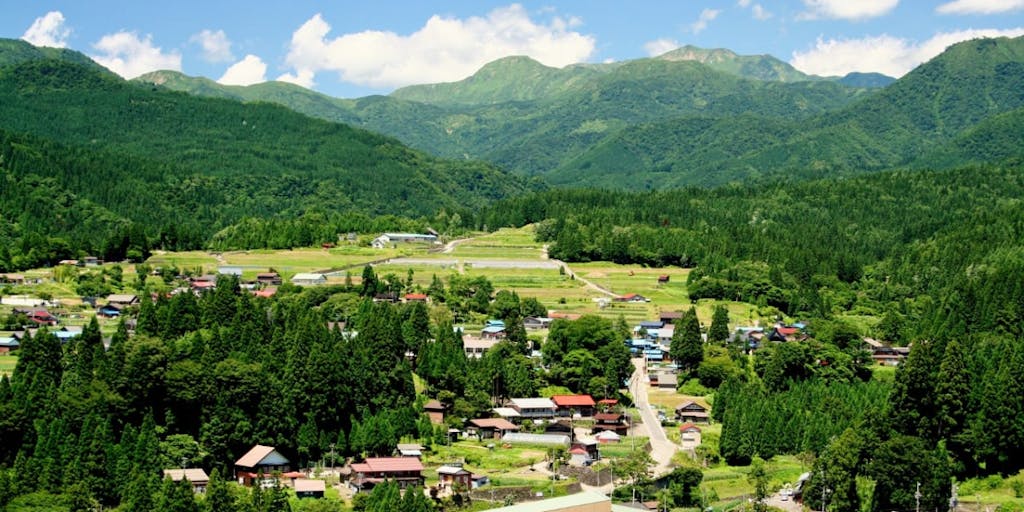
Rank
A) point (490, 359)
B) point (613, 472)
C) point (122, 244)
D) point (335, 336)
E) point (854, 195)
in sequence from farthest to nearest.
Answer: point (854, 195)
point (122, 244)
point (490, 359)
point (335, 336)
point (613, 472)

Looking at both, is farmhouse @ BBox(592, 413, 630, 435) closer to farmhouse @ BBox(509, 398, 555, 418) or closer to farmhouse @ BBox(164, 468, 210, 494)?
farmhouse @ BBox(509, 398, 555, 418)

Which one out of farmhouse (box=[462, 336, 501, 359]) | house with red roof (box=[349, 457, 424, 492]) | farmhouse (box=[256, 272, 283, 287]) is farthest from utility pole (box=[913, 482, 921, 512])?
farmhouse (box=[256, 272, 283, 287])

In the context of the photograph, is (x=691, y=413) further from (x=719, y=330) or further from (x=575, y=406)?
(x=719, y=330)

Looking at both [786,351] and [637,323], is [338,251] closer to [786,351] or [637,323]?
[637,323]

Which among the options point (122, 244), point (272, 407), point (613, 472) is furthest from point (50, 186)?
point (613, 472)

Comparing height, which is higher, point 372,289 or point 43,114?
point 43,114

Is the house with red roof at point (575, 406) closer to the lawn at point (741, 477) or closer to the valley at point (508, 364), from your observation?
the valley at point (508, 364)

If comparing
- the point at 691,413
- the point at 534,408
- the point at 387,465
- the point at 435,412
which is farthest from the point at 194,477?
the point at 691,413
